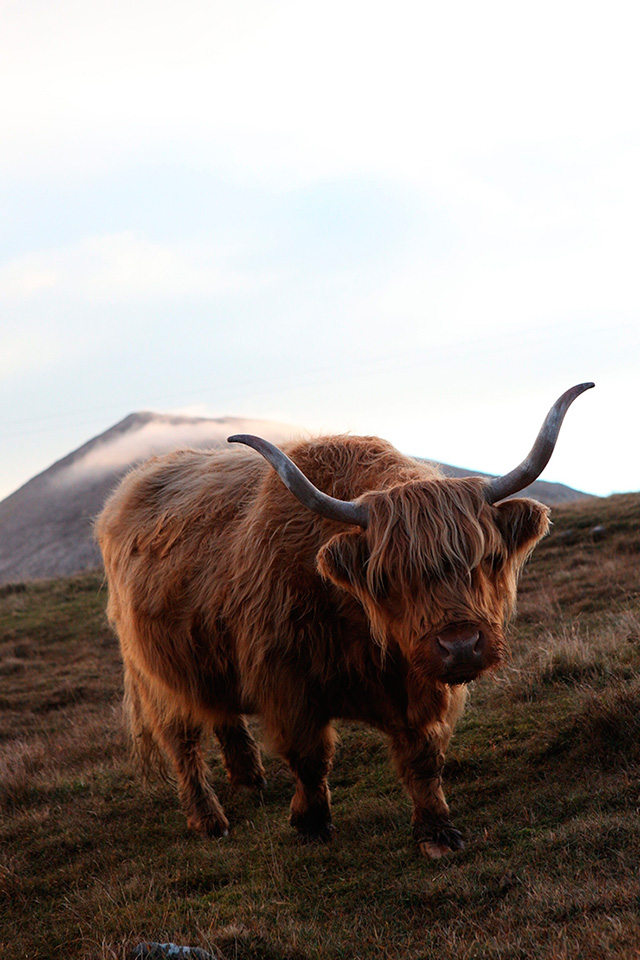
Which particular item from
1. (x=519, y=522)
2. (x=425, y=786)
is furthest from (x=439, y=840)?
(x=519, y=522)

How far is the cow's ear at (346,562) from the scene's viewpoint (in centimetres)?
370

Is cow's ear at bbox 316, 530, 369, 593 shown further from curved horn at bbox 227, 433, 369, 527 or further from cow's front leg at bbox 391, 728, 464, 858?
cow's front leg at bbox 391, 728, 464, 858

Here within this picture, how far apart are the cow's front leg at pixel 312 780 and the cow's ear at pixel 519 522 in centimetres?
134

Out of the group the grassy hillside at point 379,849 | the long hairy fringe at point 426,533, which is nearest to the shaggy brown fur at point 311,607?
the long hairy fringe at point 426,533

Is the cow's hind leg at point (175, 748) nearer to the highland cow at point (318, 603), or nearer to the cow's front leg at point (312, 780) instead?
the highland cow at point (318, 603)

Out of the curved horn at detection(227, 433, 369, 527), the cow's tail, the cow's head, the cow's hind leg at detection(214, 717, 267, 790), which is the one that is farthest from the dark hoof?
the cow's tail

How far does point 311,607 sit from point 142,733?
2.47m

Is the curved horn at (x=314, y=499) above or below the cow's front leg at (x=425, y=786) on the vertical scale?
above

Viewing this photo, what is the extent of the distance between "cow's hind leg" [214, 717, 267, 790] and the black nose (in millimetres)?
2577

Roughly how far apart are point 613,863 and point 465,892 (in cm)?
54

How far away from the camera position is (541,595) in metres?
9.32

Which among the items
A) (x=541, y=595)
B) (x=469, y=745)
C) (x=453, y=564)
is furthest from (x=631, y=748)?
(x=541, y=595)

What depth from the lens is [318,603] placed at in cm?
418

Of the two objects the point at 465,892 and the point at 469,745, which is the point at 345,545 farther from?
the point at 469,745
